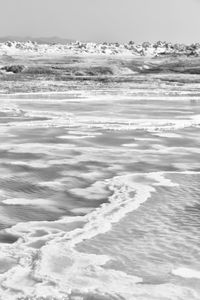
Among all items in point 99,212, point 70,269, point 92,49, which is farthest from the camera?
point 92,49

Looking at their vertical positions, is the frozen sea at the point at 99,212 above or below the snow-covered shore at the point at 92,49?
below

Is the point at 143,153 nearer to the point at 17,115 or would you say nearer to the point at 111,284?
the point at 111,284

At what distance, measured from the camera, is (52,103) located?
21.8 metres

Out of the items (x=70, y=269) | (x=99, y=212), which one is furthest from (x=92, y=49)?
(x=70, y=269)

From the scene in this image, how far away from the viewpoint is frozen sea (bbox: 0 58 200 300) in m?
4.32

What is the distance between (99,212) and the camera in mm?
6238

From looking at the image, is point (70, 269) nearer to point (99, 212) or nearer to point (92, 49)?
point (99, 212)

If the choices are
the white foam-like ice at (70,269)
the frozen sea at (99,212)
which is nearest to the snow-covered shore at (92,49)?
the frozen sea at (99,212)

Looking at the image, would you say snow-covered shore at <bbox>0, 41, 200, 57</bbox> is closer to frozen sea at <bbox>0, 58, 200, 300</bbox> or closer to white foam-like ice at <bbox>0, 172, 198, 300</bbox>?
frozen sea at <bbox>0, 58, 200, 300</bbox>

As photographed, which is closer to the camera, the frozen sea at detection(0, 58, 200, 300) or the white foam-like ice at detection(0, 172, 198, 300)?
the white foam-like ice at detection(0, 172, 198, 300)

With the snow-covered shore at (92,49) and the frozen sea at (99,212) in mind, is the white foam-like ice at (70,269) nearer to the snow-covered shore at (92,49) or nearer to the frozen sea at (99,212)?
the frozen sea at (99,212)

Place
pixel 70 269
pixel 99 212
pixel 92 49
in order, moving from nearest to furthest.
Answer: pixel 70 269 → pixel 99 212 → pixel 92 49

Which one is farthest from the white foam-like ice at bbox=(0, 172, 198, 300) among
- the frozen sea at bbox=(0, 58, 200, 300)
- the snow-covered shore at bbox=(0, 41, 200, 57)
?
the snow-covered shore at bbox=(0, 41, 200, 57)

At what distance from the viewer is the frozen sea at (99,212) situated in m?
4.32
